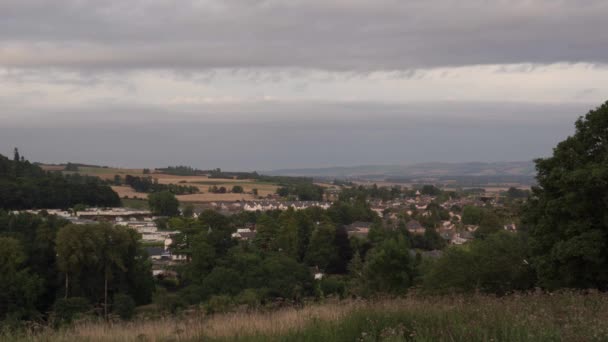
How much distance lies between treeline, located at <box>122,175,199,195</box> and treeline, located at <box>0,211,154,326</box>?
230 feet

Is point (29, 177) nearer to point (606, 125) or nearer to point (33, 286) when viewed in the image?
point (33, 286)

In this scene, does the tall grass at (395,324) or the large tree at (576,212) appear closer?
the tall grass at (395,324)

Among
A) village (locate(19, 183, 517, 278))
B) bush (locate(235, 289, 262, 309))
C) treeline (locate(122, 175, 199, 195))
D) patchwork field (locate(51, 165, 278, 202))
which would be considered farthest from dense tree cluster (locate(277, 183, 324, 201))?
bush (locate(235, 289, 262, 309))

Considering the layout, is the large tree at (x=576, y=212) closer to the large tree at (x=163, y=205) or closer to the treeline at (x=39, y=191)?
the treeline at (x=39, y=191)

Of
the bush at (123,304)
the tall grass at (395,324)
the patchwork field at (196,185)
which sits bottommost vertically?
the bush at (123,304)

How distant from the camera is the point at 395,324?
636 cm

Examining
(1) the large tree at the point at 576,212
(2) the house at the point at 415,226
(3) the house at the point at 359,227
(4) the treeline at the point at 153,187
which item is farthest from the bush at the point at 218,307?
(4) the treeline at the point at 153,187

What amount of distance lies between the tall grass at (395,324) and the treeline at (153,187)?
100571 millimetres

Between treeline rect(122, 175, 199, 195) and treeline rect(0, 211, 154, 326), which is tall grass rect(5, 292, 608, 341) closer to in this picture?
treeline rect(0, 211, 154, 326)

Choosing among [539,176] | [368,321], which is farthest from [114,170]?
[368,321]

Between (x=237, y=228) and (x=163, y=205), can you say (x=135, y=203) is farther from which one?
(x=237, y=228)

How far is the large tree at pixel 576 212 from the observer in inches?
595

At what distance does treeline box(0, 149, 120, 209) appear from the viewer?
2899 inches

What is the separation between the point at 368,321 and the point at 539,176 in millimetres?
12717
